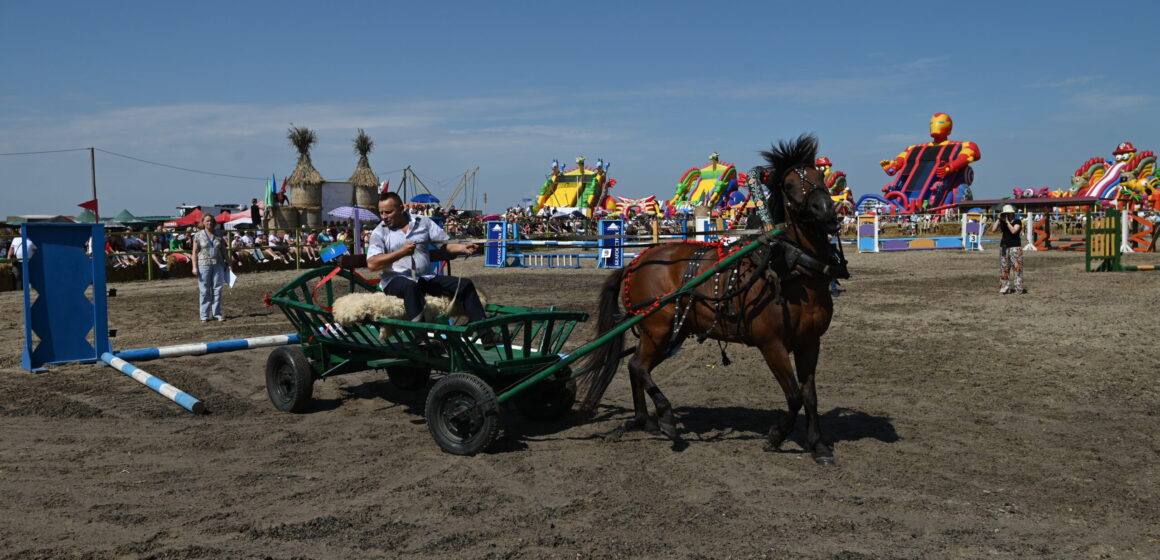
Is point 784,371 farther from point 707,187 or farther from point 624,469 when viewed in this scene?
point 707,187

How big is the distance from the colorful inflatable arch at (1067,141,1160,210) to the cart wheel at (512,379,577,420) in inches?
1679

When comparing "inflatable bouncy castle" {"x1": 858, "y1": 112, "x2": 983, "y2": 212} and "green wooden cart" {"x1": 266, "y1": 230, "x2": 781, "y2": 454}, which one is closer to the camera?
"green wooden cart" {"x1": 266, "y1": 230, "x2": 781, "y2": 454}

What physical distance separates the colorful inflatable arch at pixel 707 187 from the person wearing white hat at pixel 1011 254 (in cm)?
4114

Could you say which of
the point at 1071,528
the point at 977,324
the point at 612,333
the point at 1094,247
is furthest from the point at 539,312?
the point at 1094,247

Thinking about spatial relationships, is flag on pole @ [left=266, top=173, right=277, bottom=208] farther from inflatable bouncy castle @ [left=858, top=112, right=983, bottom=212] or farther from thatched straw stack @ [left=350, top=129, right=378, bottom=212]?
inflatable bouncy castle @ [left=858, top=112, right=983, bottom=212]

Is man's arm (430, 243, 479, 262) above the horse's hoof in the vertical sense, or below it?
above

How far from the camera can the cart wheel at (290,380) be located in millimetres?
6676

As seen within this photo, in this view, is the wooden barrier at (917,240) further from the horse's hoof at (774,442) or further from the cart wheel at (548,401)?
the horse's hoof at (774,442)

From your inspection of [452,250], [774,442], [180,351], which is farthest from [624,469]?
[180,351]

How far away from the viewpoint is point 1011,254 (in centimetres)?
1466

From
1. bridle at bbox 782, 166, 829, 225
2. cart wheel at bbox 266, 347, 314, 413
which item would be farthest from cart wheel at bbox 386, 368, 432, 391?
bridle at bbox 782, 166, 829, 225

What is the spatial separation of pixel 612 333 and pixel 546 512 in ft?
5.29

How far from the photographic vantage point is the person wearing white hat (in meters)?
14.6

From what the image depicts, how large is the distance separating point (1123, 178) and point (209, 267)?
4894 cm
